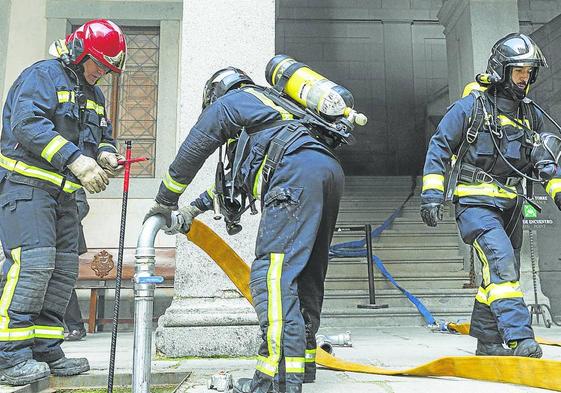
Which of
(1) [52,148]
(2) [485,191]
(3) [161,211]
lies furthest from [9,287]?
(2) [485,191]

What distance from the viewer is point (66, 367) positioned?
294 centimetres

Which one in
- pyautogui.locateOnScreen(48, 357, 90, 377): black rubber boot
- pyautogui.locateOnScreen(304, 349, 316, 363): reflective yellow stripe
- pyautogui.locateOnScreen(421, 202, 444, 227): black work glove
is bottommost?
pyautogui.locateOnScreen(48, 357, 90, 377): black rubber boot

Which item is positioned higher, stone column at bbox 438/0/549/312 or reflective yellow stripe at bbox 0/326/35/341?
stone column at bbox 438/0/549/312

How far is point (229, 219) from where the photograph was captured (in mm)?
2637

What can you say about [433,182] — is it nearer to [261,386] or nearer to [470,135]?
[470,135]

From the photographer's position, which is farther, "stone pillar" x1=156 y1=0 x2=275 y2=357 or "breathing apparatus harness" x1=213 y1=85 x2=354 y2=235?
"stone pillar" x1=156 y1=0 x2=275 y2=357

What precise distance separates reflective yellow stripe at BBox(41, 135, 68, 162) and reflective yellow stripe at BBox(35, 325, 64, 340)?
1008mm

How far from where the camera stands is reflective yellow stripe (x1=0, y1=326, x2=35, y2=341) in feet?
8.78

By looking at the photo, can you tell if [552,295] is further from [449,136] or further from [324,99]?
[324,99]

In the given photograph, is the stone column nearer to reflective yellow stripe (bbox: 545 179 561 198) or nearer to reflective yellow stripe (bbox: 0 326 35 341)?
reflective yellow stripe (bbox: 545 179 561 198)

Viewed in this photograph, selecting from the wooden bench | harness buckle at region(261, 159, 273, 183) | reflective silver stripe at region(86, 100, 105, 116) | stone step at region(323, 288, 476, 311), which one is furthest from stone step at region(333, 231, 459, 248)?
harness buckle at region(261, 159, 273, 183)

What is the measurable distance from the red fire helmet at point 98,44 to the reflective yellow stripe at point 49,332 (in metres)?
1.60

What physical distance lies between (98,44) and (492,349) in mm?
3110

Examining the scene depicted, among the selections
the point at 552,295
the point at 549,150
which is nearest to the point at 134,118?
the point at 549,150
